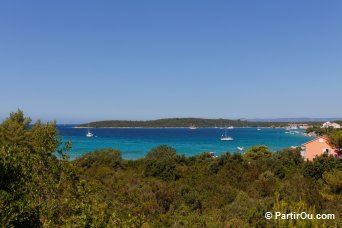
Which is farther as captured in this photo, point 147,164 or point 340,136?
point 340,136

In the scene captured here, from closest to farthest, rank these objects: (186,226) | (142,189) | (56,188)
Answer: (56,188) → (186,226) → (142,189)

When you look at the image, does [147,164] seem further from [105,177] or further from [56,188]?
[56,188]

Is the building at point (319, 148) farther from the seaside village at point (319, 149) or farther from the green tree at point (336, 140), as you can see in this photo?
the green tree at point (336, 140)

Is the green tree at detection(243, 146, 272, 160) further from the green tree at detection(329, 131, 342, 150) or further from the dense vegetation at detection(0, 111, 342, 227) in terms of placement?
the green tree at detection(329, 131, 342, 150)

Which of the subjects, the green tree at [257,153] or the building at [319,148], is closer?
the building at [319,148]

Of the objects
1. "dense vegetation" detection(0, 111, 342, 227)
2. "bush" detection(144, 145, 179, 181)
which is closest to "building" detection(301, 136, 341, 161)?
"dense vegetation" detection(0, 111, 342, 227)

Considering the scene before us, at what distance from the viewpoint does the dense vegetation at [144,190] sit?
924 cm

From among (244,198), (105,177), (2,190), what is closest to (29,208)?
(2,190)

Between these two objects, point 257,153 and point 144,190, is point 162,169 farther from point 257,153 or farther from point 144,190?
point 257,153

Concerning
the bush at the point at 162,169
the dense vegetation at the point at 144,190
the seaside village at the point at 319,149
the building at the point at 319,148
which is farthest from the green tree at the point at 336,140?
the bush at the point at 162,169

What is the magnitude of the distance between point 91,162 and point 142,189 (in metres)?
19.3

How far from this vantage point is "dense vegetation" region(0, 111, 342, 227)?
9242 millimetres

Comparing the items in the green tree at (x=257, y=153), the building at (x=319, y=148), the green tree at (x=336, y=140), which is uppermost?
the green tree at (x=336, y=140)

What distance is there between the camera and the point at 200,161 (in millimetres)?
47156
